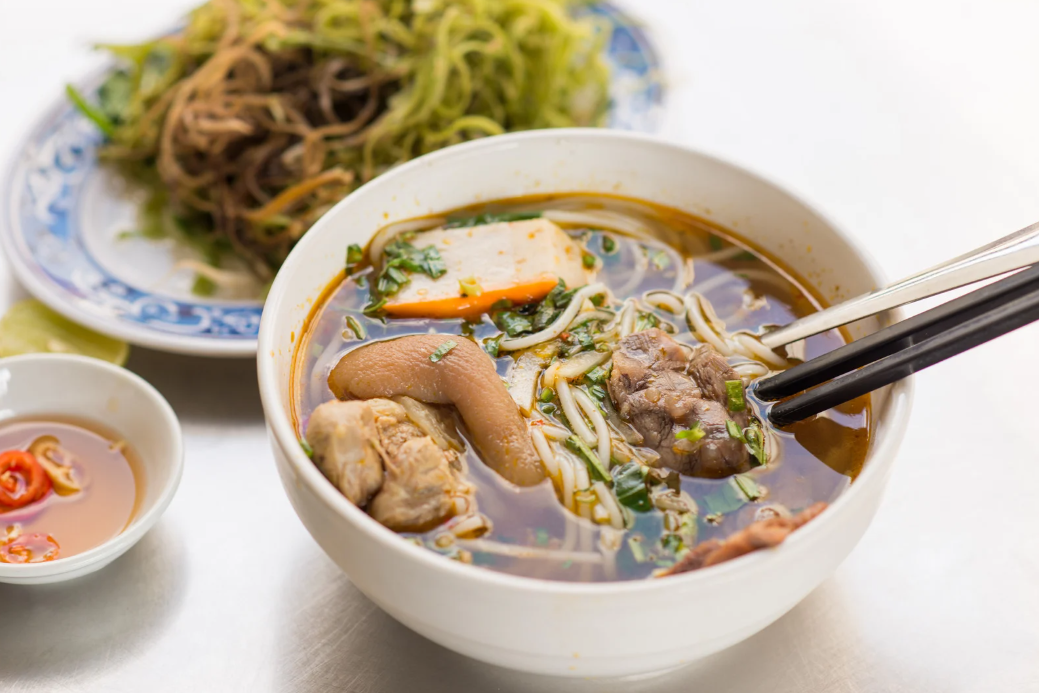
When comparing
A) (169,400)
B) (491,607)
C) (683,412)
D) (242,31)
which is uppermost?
(683,412)

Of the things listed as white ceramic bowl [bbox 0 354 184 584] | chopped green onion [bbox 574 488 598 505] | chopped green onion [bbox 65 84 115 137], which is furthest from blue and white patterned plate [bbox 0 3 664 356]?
chopped green onion [bbox 574 488 598 505]

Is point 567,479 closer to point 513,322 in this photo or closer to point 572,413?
point 572,413

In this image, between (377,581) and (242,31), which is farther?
(242,31)

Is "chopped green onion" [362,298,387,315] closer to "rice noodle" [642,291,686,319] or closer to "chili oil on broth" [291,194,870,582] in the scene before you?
"chili oil on broth" [291,194,870,582]

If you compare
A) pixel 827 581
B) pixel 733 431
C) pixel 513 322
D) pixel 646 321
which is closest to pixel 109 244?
pixel 513 322

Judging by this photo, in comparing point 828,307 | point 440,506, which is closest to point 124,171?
point 440,506

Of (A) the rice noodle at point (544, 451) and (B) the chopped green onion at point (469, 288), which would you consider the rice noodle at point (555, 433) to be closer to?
(A) the rice noodle at point (544, 451)

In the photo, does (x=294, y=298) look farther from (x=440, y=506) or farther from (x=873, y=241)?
(x=873, y=241)
